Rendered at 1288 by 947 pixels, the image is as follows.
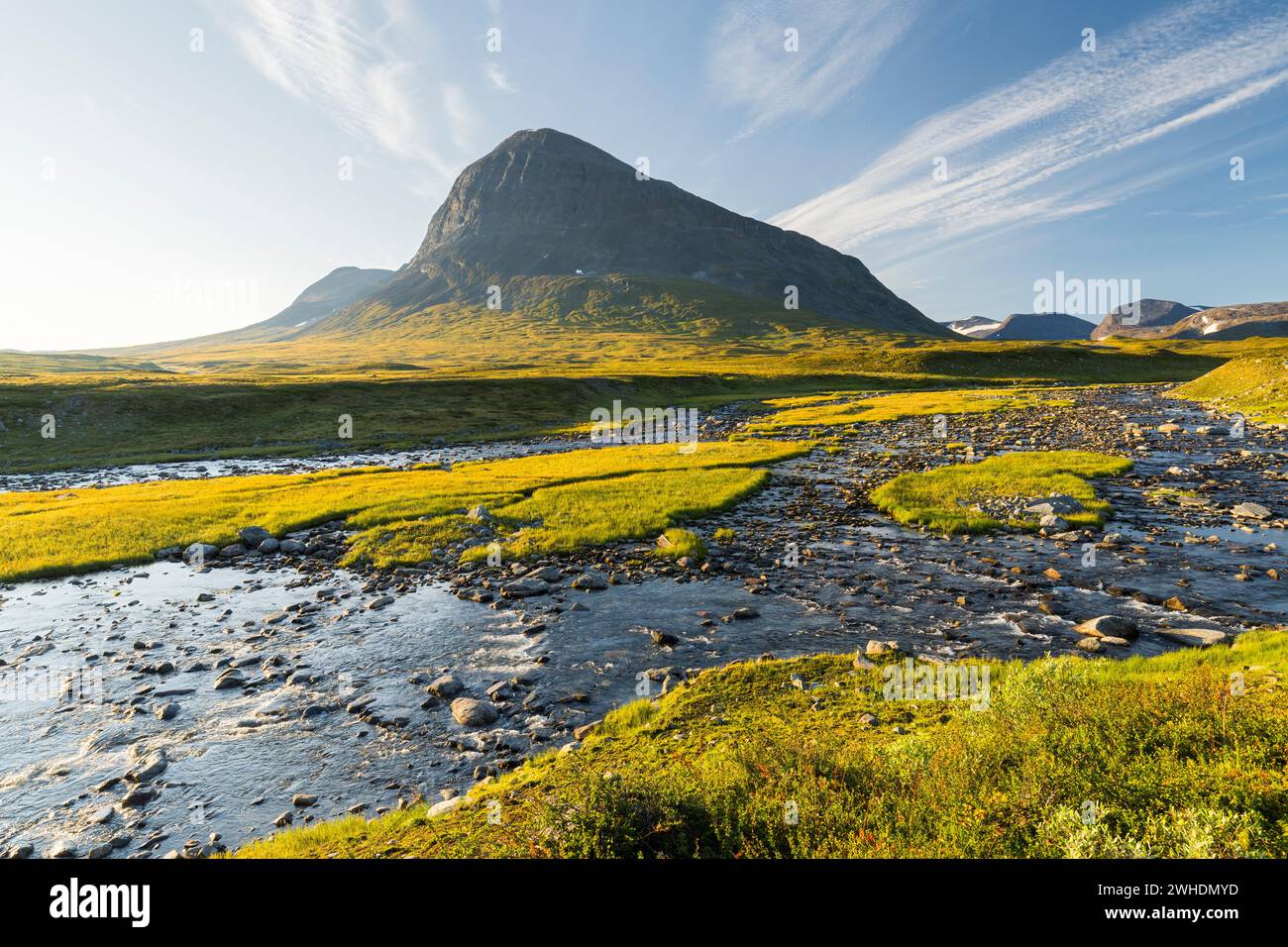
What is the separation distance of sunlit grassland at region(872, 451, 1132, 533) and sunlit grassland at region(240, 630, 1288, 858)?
1455 cm

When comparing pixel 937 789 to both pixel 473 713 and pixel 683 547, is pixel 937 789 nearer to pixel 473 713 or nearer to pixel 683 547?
pixel 473 713

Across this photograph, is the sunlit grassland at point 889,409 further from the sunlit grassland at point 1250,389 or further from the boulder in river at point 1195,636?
the boulder in river at point 1195,636

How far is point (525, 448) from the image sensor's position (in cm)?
5866

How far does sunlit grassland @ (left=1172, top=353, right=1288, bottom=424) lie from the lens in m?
53.8

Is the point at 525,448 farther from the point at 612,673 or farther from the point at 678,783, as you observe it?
the point at 678,783

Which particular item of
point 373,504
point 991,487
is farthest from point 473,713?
point 991,487

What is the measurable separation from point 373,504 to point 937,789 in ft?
98.6

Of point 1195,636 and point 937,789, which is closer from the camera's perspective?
point 937,789

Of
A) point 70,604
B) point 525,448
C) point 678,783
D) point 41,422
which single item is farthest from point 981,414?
point 41,422

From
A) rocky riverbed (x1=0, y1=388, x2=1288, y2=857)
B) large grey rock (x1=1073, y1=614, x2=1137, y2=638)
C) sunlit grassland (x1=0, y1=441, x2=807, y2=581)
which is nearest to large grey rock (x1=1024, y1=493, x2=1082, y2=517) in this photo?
rocky riverbed (x1=0, y1=388, x2=1288, y2=857)

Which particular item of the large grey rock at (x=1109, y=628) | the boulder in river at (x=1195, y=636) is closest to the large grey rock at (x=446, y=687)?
the large grey rock at (x=1109, y=628)

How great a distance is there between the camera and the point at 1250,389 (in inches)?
2495
